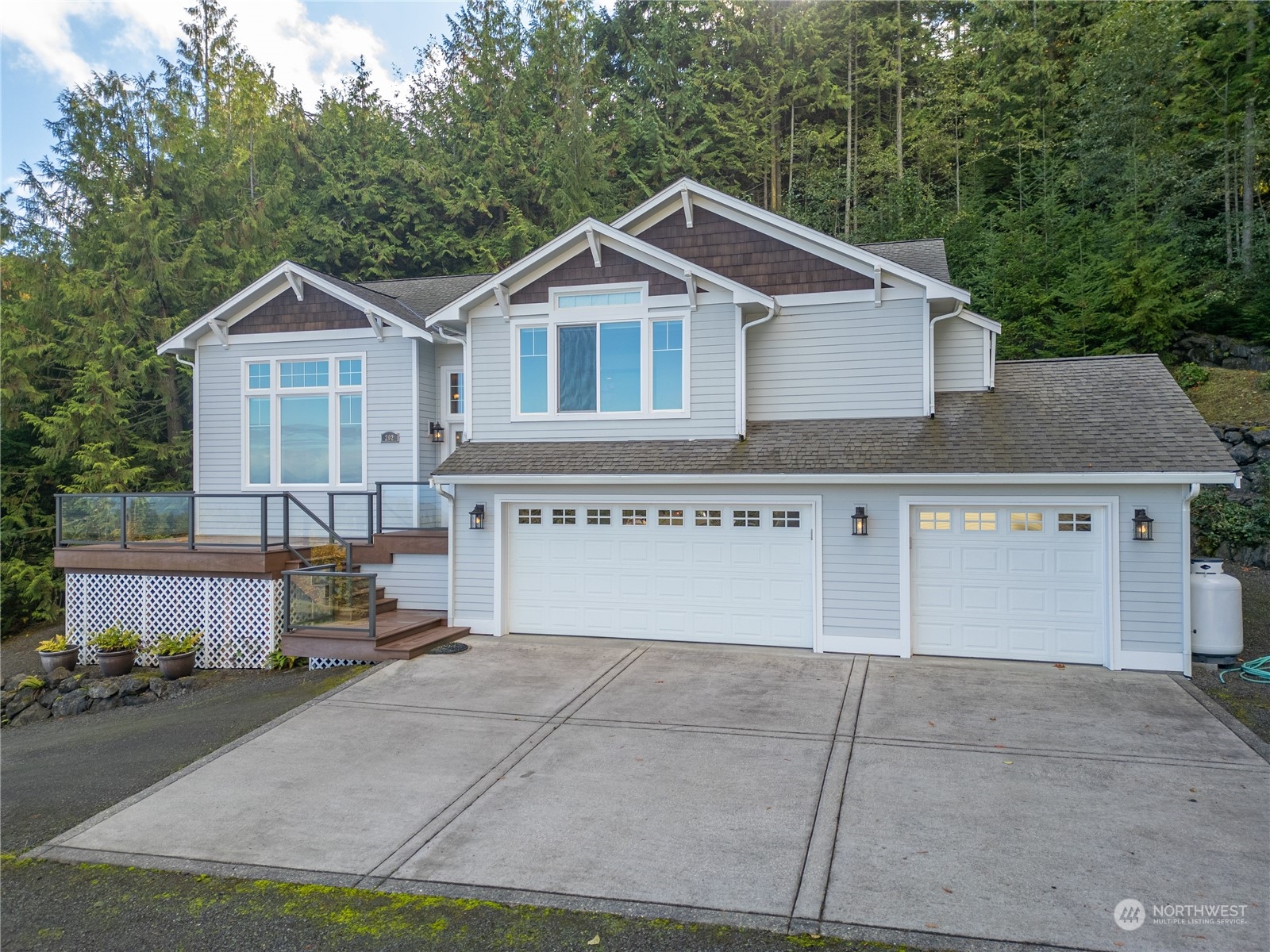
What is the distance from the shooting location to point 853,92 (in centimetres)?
2578

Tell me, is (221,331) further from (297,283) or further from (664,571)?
(664,571)

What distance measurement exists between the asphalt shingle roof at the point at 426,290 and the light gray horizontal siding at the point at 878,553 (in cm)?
507

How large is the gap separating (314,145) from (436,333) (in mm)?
18757

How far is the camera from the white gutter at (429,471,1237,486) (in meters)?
8.19

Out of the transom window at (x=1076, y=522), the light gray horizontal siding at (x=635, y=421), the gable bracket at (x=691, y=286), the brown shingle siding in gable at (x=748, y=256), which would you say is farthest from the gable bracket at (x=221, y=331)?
the transom window at (x=1076, y=522)

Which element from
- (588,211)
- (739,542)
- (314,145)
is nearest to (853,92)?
(588,211)

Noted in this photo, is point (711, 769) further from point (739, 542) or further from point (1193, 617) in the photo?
point (1193, 617)

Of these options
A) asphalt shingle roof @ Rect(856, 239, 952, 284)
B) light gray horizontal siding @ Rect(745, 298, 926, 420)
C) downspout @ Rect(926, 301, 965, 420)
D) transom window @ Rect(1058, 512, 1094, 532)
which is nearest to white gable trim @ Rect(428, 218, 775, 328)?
light gray horizontal siding @ Rect(745, 298, 926, 420)

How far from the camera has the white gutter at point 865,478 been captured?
819 cm

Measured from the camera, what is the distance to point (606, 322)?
10.4m

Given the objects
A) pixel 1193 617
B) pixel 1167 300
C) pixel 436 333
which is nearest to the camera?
pixel 1193 617

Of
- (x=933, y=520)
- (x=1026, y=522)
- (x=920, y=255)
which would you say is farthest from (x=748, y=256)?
(x=1026, y=522)

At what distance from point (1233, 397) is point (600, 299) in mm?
12858

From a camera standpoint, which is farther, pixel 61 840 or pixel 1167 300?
pixel 1167 300
